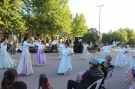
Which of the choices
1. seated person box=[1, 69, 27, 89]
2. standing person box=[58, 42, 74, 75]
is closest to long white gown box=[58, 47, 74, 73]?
standing person box=[58, 42, 74, 75]

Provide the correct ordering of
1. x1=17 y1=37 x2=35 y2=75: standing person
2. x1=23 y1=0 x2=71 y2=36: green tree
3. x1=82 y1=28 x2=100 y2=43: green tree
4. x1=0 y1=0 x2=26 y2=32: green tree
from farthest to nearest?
x1=23 y1=0 x2=71 y2=36: green tree → x1=82 y1=28 x2=100 y2=43: green tree → x1=0 y1=0 x2=26 y2=32: green tree → x1=17 y1=37 x2=35 y2=75: standing person

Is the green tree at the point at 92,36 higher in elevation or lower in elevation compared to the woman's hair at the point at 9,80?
higher

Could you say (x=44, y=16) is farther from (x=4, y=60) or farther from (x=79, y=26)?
(x=4, y=60)

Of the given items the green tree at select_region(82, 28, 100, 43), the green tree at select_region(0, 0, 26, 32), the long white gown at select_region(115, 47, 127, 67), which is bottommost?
the long white gown at select_region(115, 47, 127, 67)

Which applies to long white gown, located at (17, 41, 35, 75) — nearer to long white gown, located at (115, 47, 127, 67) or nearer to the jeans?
the jeans

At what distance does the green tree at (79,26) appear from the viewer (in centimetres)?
7302

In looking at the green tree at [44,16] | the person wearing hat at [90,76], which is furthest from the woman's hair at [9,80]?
the green tree at [44,16]

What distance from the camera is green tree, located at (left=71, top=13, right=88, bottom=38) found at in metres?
73.0

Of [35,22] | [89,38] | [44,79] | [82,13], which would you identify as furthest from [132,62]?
[82,13]

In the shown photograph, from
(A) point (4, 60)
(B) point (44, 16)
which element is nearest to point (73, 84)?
(A) point (4, 60)

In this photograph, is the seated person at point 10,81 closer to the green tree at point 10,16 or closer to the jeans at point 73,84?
the jeans at point 73,84

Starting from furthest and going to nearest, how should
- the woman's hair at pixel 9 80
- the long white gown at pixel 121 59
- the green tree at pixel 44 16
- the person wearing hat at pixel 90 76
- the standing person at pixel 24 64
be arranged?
the green tree at pixel 44 16
the long white gown at pixel 121 59
the standing person at pixel 24 64
the person wearing hat at pixel 90 76
the woman's hair at pixel 9 80

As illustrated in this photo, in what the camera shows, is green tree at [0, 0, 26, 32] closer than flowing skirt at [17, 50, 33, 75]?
No

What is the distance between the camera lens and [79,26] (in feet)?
246
